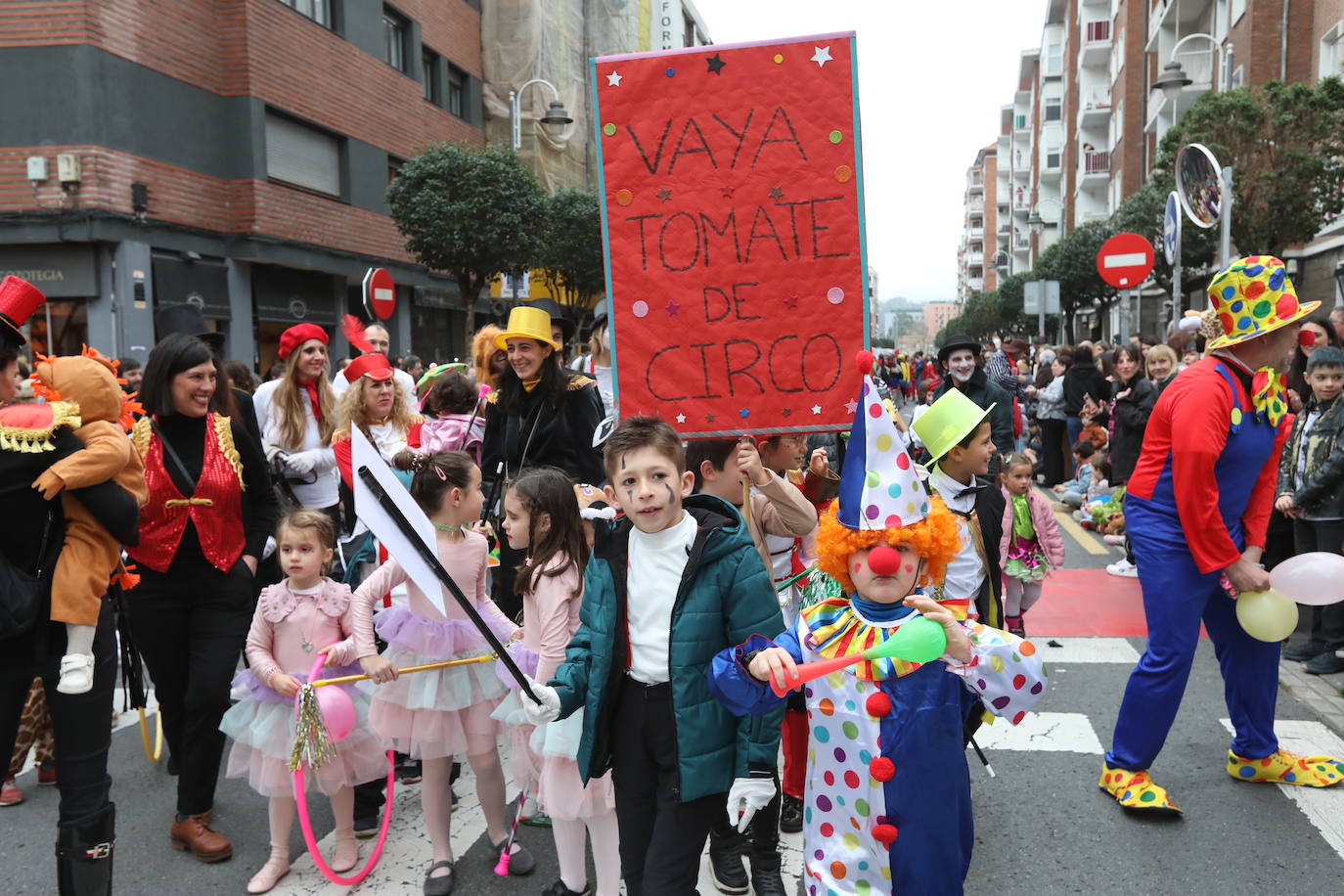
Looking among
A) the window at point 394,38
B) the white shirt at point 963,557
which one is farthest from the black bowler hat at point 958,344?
the window at point 394,38

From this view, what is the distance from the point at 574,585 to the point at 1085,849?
2276 mm

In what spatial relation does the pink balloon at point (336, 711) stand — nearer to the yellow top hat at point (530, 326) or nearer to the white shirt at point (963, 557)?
the yellow top hat at point (530, 326)

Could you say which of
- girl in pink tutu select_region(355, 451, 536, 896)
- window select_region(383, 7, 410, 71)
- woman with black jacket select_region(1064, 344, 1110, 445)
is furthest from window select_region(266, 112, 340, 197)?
girl in pink tutu select_region(355, 451, 536, 896)

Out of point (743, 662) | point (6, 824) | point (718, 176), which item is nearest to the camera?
point (743, 662)

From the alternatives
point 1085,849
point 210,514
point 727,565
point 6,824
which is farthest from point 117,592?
point 1085,849

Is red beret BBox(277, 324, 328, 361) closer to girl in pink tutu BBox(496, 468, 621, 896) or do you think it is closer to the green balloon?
girl in pink tutu BBox(496, 468, 621, 896)

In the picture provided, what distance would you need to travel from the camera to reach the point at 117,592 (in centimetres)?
427

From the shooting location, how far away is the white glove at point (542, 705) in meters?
Answer: 2.80

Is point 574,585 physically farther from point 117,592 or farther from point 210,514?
point 117,592

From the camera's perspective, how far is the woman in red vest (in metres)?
4.15

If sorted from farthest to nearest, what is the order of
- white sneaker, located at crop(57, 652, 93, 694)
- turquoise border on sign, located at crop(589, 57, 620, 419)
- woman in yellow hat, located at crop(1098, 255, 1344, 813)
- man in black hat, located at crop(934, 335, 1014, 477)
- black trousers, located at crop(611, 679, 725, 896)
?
man in black hat, located at crop(934, 335, 1014, 477) < woman in yellow hat, located at crop(1098, 255, 1344, 813) < turquoise border on sign, located at crop(589, 57, 620, 419) < white sneaker, located at crop(57, 652, 93, 694) < black trousers, located at crop(611, 679, 725, 896)

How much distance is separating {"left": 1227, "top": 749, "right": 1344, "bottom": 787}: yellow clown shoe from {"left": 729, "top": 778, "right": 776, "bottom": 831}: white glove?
2.95 metres

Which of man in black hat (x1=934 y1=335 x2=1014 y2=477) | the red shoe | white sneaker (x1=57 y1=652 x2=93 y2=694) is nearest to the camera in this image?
white sneaker (x1=57 y1=652 x2=93 y2=694)

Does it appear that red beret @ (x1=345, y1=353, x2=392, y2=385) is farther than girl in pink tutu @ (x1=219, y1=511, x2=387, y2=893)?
Yes
